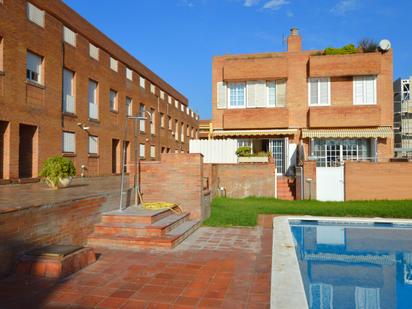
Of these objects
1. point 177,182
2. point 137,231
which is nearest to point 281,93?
point 177,182

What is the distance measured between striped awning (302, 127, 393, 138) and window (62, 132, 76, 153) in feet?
47.0

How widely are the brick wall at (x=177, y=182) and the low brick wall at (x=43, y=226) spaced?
3.21m

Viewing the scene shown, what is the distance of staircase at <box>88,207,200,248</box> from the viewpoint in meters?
8.02

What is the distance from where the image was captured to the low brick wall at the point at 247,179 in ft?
61.1

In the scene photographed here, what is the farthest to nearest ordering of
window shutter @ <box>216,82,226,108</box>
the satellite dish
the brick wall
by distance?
window shutter @ <box>216,82,226,108</box> → the satellite dish → the brick wall

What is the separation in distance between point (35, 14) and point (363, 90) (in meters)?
19.7

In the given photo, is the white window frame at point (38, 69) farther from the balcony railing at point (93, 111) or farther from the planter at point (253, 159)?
the planter at point (253, 159)

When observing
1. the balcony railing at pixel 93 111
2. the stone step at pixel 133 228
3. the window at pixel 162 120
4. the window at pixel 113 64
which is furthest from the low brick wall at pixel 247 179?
the window at pixel 162 120

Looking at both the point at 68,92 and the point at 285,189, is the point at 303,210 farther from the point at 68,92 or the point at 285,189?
the point at 68,92

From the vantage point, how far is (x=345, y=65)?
74.4 ft

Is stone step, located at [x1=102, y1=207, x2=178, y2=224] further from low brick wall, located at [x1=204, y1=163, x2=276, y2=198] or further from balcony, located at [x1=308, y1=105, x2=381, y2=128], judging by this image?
balcony, located at [x1=308, y1=105, x2=381, y2=128]

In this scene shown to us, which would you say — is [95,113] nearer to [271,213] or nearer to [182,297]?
[271,213]

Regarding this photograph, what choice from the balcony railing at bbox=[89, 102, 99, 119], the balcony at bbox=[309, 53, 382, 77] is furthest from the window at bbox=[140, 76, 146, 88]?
the balcony at bbox=[309, 53, 382, 77]

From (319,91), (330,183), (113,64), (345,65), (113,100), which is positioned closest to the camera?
(330,183)
